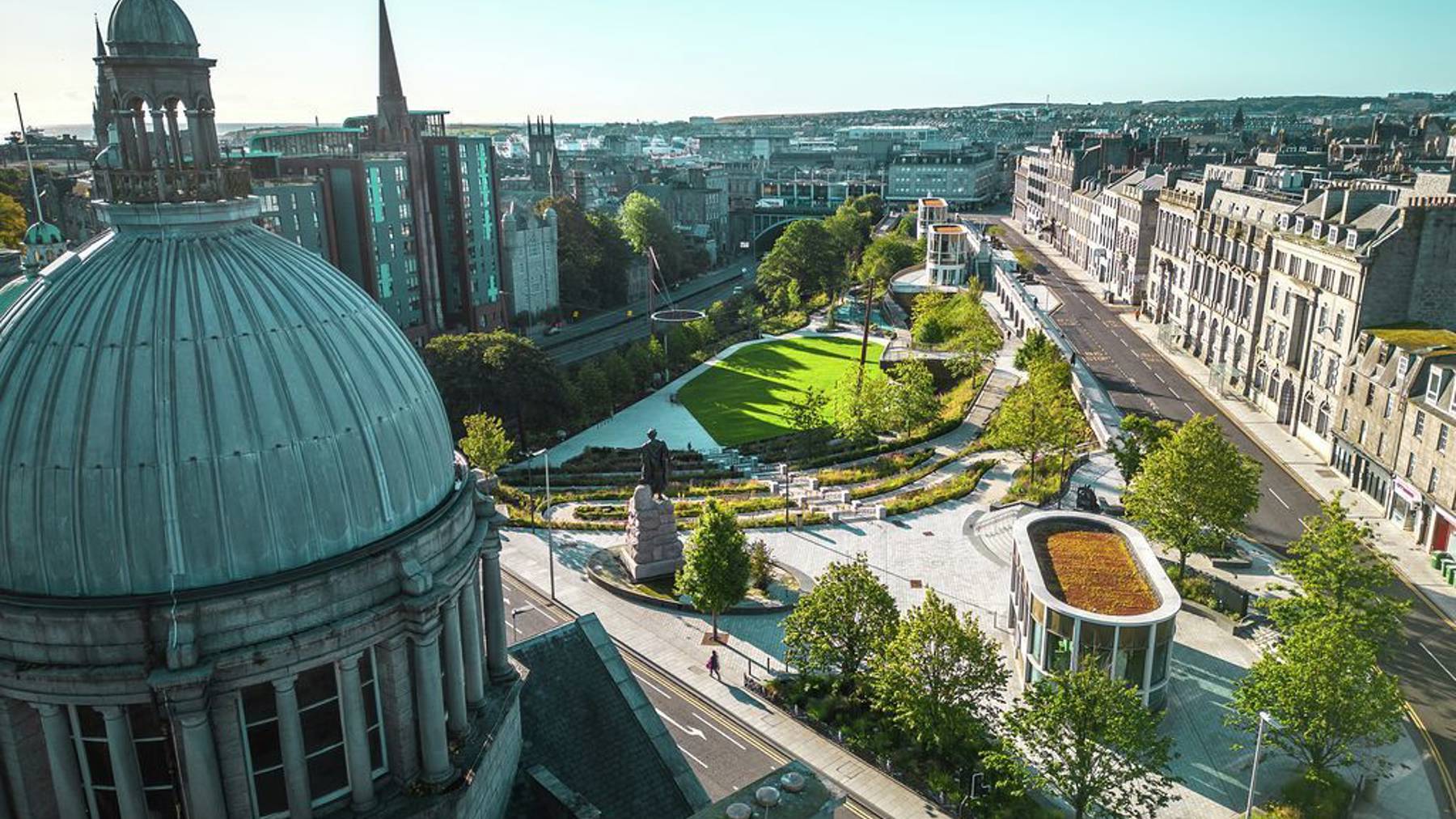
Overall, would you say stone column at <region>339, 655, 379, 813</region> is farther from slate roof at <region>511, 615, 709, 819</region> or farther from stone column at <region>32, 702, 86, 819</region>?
slate roof at <region>511, 615, 709, 819</region>

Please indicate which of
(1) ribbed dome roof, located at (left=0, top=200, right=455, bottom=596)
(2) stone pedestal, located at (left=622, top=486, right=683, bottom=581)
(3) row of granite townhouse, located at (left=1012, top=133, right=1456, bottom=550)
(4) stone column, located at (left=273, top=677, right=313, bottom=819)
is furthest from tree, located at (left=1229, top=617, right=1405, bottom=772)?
(4) stone column, located at (left=273, top=677, right=313, bottom=819)

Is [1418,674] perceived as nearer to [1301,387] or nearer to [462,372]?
[1301,387]

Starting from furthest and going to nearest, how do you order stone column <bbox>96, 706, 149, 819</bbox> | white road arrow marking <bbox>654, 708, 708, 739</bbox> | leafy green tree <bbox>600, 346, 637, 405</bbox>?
leafy green tree <bbox>600, 346, 637, 405</bbox> < white road arrow marking <bbox>654, 708, 708, 739</bbox> < stone column <bbox>96, 706, 149, 819</bbox>

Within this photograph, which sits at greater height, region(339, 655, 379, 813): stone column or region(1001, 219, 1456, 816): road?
region(339, 655, 379, 813): stone column

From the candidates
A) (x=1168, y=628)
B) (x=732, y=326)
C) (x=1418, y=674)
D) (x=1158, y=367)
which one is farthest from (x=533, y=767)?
(x=732, y=326)

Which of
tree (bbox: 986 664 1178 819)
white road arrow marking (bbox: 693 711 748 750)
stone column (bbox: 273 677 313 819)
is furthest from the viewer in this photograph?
white road arrow marking (bbox: 693 711 748 750)

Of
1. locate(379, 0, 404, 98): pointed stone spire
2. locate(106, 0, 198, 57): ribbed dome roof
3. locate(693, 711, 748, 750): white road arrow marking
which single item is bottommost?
locate(693, 711, 748, 750): white road arrow marking

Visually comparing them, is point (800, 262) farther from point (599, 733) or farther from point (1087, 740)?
point (599, 733)
